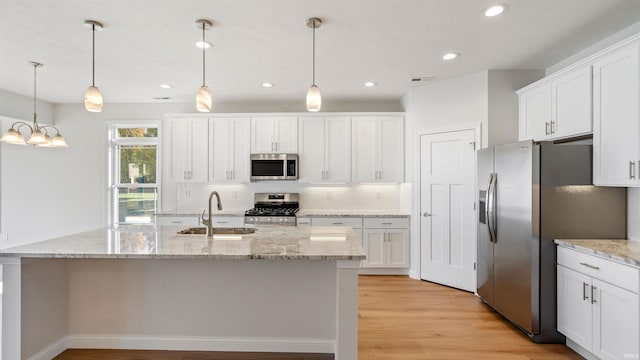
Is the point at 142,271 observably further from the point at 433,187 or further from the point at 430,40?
the point at 433,187

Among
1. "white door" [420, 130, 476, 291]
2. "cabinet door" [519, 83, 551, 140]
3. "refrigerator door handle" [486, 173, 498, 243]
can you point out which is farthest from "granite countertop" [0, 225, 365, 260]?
"cabinet door" [519, 83, 551, 140]

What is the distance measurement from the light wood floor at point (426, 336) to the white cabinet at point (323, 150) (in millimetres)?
1772

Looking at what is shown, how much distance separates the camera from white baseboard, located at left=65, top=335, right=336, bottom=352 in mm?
2361

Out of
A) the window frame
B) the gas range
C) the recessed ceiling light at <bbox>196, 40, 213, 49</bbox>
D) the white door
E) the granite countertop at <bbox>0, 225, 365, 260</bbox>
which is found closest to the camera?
the granite countertop at <bbox>0, 225, 365, 260</bbox>

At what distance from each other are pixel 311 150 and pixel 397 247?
190 centimetres

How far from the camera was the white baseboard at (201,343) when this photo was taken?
236 cm

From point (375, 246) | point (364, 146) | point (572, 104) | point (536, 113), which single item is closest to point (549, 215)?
point (572, 104)

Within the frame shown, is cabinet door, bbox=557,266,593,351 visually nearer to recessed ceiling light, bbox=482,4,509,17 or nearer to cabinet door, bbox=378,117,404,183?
recessed ceiling light, bbox=482,4,509,17

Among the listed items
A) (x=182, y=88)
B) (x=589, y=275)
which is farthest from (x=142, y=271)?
(x=589, y=275)

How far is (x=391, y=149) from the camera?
15.2ft

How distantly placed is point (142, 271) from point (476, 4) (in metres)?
3.20

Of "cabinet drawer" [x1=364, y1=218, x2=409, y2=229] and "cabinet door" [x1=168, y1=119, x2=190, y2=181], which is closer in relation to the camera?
"cabinet drawer" [x1=364, y1=218, x2=409, y2=229]

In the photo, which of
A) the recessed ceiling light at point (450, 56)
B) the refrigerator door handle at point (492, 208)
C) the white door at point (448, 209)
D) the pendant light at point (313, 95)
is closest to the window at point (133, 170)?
the pendant light at point (313, 95)

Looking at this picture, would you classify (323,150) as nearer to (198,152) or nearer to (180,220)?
(198,152)
